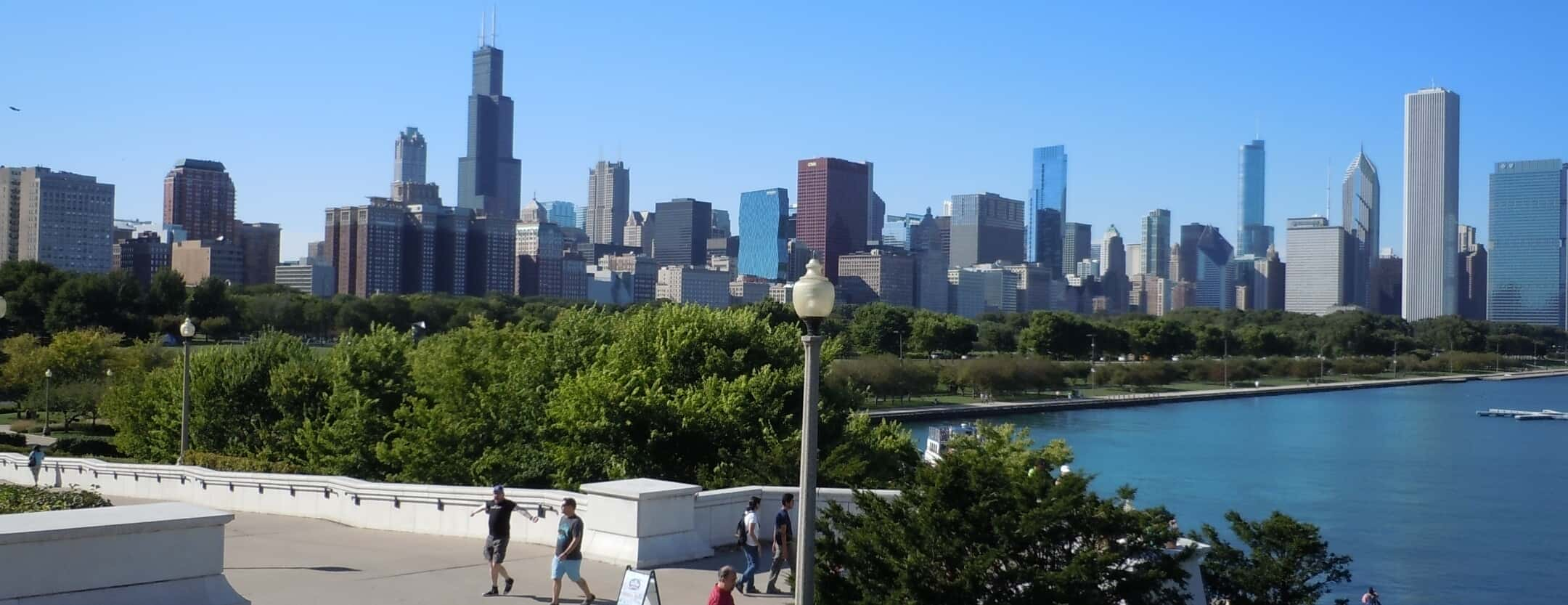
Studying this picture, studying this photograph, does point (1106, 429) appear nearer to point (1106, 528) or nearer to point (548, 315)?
point (548, 315)

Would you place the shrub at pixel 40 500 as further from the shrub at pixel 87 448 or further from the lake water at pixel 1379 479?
the lake water at pixel 1379 479

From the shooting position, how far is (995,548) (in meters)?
10.4

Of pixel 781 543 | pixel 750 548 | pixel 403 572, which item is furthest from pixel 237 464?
pixel 781 543

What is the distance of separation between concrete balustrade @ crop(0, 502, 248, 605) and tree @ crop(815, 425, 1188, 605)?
190 inches

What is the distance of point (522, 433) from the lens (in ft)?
81.0

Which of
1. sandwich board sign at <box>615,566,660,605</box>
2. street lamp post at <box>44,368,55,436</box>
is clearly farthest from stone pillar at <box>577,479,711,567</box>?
street lamp post at <box>44,368,55,436</box>

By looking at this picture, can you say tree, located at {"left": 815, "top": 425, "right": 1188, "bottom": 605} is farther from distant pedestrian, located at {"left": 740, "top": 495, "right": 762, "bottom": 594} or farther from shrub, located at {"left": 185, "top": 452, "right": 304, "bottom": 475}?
shrub, located at {"left": 185, "top": 452, "right": 304, "bottom": 475}

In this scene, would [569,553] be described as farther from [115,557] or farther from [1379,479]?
[1379,479]

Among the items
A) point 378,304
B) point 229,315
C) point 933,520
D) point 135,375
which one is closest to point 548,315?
point 378,304

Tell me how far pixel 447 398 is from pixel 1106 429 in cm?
6760

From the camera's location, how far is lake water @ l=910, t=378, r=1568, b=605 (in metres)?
41.8

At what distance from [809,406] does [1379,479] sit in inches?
2468

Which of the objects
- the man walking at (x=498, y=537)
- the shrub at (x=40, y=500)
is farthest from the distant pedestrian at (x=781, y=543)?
the shrub at (x=40, y=500)

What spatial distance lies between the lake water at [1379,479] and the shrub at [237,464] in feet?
90.9
